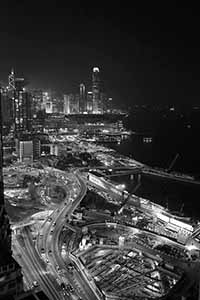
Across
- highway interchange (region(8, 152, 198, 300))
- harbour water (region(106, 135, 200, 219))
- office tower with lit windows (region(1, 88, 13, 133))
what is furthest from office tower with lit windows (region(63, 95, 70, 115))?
highway interchange (region(8, 152, 198, 300))

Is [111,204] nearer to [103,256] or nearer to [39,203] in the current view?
[39,203]

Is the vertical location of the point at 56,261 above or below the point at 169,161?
below

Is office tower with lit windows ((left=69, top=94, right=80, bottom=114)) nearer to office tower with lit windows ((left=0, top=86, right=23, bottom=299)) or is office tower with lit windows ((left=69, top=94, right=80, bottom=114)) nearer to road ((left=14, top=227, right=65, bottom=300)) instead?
road ((left=14, top=227, right=65, bottom=300))

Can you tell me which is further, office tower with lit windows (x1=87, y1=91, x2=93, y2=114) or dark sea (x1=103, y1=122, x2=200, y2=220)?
office tower with lit windows (x1=87, y1=91, x2=93, y2=114)

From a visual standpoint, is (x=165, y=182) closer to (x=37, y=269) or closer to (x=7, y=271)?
(x=37, y=269)

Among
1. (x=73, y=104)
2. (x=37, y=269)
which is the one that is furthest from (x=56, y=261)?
(x=73, y=104)

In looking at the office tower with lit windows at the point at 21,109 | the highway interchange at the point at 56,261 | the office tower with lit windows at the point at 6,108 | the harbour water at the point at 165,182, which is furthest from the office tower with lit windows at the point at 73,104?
the highway interchange at the point at 56,261

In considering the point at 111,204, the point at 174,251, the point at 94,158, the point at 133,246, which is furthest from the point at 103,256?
the point at 94,158

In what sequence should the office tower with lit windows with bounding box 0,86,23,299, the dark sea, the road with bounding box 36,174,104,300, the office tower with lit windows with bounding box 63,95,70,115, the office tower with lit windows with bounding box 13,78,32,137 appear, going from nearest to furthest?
the office tower with lit windows with bounding box 0,86,23,299 → the road with bounding box 36,174,104,300 → the dark sea → the office tower with lit windows with bounding box 13,78,32,137 → the office tower with lit windows with bounding box 63,95,70,115
